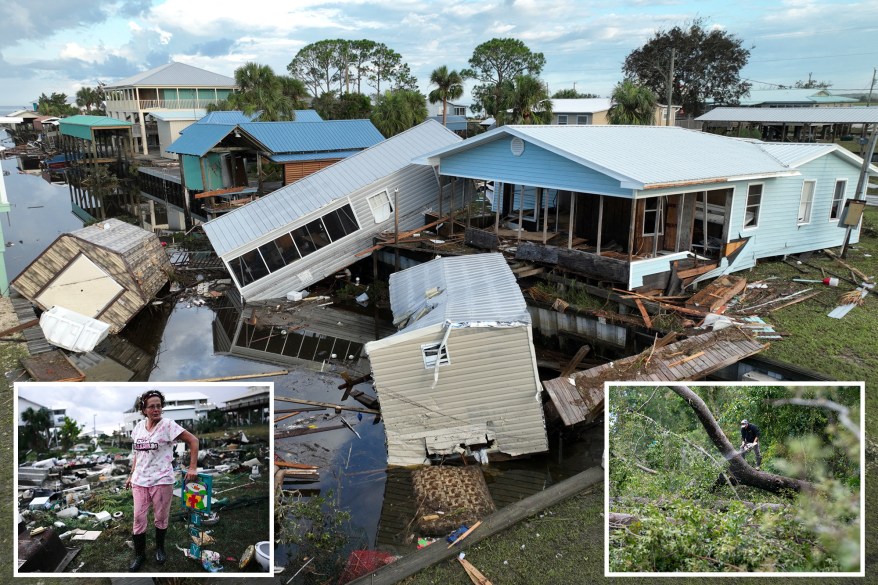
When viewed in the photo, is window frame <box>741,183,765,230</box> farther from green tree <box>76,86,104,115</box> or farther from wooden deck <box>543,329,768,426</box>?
green tree <box>76,86,104,115</box>

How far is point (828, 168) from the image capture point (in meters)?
19.8

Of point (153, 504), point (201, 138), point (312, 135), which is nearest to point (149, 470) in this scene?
point (153, 504)

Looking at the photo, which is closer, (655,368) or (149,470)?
(149,470)

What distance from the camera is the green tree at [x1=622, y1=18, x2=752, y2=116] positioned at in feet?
212

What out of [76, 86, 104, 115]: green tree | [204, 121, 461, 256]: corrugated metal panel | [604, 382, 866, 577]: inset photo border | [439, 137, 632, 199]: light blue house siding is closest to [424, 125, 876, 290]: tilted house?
[439, 137, 632, 199]: light blue house siding

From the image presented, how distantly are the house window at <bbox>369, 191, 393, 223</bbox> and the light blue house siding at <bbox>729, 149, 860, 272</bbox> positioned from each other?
36.1 ft

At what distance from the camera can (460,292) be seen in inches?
524

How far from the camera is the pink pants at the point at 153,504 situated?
5.21m

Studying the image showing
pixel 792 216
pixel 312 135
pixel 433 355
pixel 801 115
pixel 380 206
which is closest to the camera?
pixel 433 355

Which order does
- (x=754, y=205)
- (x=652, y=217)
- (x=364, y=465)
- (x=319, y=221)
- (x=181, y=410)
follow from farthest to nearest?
(x=319, y=221)
(x=754, y=205)
(x=652, y=217)
(x=364, y=465)
(x=181, y=410)

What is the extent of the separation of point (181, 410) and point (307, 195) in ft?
56.2

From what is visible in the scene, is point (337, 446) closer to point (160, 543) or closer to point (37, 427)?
point (160, 543)

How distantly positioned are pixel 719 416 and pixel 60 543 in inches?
226

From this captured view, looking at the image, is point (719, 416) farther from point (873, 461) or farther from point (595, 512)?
point (873, 461)
